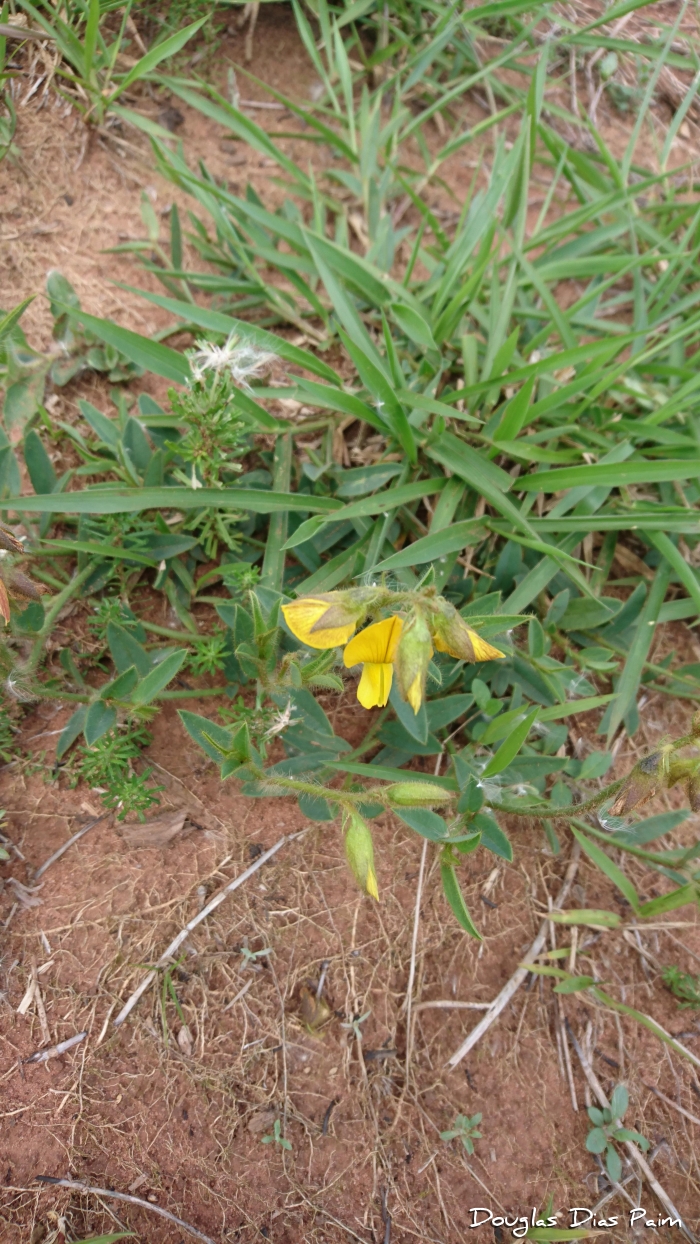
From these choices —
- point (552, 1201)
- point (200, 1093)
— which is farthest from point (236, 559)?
point (552, 1201)

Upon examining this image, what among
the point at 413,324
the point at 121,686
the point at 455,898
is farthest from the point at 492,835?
the point at 413,324

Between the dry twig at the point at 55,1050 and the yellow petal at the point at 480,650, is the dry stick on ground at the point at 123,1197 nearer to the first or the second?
the dry twig at the point at 55,1050

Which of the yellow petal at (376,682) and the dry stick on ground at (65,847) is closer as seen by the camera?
the yellow petal at (376,682)

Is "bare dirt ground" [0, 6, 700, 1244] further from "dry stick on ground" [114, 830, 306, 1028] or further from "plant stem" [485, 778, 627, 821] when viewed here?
"plant stem" [485, 778, 627, 821]

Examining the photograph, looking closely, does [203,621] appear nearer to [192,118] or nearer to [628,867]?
[628,867]

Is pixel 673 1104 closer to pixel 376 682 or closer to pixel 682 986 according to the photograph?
pixel 682 986

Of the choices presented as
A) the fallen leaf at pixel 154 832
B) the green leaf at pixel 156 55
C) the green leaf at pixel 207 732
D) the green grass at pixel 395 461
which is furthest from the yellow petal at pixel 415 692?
the green leaf at pixel 156 55
